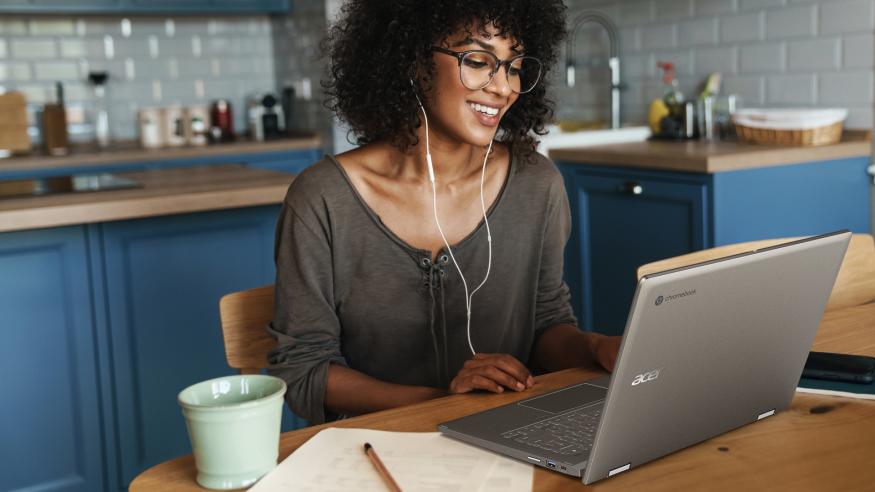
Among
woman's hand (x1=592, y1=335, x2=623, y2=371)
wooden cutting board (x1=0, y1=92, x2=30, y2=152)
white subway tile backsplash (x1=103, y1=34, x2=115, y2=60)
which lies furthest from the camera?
white subway tile backsplash (x1=103, y1=34, x2=115, y2=60)

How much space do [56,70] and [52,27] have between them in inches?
8.0

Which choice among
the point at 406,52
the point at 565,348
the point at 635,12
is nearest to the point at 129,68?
the point at 635,12

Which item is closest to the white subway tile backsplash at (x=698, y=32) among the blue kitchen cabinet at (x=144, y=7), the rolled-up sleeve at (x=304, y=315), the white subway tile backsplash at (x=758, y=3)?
the white subway tile backsplash at (x=758, y=3)

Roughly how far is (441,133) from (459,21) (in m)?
0.20

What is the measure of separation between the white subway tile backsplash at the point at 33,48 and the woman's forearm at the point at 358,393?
3754 millimetres

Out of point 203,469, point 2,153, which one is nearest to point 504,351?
point 203,469

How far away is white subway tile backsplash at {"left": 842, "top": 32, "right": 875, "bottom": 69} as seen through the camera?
314 centimetres

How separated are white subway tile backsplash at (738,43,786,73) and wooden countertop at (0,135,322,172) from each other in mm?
2041

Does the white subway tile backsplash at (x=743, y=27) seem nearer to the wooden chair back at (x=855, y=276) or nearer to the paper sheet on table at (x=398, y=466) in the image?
the wooden chair back at (x=855, y=276)

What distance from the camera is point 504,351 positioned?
66.7 inches

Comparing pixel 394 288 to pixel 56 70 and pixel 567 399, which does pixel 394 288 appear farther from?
pixel 56 70

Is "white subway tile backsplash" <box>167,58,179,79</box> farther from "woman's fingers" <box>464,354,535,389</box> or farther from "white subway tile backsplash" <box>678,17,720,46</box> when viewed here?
"woman's fingers" <box>464,354,535,389</box>

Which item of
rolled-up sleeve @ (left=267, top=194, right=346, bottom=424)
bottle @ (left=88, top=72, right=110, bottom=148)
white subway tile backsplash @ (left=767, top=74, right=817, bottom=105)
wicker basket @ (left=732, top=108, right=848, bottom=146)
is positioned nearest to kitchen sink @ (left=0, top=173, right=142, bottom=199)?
rolled-up sleeve @ (left=267, top=194, right=346, bottom=424)

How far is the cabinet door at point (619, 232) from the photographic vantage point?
3076 millimetres
